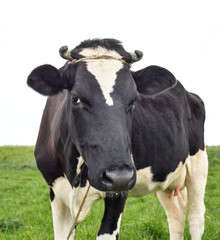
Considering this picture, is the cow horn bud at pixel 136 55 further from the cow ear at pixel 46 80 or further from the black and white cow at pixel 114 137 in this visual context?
the cow ear at pixel 46 80

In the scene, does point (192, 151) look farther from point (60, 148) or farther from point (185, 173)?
point (60, 148)

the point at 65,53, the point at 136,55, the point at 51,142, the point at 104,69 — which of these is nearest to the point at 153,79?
the point at 136,55

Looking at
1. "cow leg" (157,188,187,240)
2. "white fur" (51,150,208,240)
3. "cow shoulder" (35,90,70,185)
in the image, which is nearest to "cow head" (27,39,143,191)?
"cow shoulder" (35,90,70,185)

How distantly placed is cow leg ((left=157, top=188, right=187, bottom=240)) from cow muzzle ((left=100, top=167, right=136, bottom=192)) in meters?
3.28

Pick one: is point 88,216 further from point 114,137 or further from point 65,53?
point 114,137

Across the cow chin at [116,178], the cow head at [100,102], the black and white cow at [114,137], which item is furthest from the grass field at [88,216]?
the cow chin at [116,178]

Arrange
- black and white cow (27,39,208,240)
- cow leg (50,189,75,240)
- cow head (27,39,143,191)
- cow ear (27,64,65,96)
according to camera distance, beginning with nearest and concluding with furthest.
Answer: cow head (27,39,143,191), black and white cow (27,39,208,240), cow ear (27,64,65,96), cow leg (50,189,75,240)

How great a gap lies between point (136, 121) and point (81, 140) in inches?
55.3

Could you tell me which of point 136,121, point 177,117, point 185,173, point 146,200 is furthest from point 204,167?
point 146,200

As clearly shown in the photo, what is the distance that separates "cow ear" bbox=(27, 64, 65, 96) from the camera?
3746 millimetres

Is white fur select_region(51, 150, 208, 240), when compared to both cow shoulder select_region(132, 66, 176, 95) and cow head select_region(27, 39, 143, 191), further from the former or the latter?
cow head select_region(27, 39, 143, 191)

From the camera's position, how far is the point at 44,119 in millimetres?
4875

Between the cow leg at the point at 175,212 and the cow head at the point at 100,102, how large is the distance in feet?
9.56

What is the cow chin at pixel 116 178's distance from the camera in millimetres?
2852
